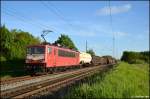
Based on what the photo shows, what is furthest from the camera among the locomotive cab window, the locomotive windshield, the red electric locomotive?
the locomotive cab window

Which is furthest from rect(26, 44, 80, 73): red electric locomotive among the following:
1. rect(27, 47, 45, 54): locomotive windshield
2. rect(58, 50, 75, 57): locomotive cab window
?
rect(58, 50, 75, 57): locomotive cab window

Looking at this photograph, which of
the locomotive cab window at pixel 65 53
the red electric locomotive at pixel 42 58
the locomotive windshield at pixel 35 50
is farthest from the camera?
the locomotive cab window at pixel 65 53

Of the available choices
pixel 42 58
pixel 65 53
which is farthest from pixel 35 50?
pixel 65 53

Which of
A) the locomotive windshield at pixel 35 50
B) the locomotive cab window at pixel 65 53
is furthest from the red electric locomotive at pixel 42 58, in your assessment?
the locomotive cab window at pixel 65 53

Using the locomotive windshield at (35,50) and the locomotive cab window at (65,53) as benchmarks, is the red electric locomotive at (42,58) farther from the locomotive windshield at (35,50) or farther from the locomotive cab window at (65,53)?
the locomotive cab window at (65,53)

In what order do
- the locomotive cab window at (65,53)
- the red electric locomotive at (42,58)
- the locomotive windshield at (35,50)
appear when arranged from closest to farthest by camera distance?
the red electric locomotive at (42,58) < the locomotive windshield at (35,50) < the locomotive cab window at (65,53)

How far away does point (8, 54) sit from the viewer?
47438 millimetres

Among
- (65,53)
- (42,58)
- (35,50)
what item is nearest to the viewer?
(42,58)

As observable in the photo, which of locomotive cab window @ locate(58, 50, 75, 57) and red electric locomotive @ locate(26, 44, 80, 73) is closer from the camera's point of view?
red electric locomotive @ locate(26, 44, 80, 73)

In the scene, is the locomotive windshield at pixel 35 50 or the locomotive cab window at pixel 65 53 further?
the locomotive cab window at pixel 65 53

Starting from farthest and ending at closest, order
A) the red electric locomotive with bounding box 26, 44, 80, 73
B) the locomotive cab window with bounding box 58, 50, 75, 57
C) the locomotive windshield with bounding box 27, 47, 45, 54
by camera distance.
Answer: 1. the locomotive cab window with bounding box 58, 50, 75, 57
2. the locomotive windshield with bounding box 27, 47, 45, 54
3. the red electric locomotive with bounding box 26, 44, 80, 73

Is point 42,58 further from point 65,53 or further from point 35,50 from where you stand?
point 65,53

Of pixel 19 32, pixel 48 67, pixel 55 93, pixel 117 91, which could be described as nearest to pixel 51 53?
pixel 48 67

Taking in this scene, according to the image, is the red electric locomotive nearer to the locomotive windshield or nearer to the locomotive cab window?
the locomotive windshield
